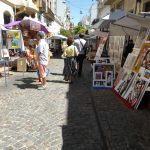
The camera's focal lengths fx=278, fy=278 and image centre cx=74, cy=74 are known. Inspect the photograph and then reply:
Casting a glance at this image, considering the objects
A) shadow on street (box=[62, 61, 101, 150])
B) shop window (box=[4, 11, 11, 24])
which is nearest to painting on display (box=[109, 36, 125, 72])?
shadow on street (box=[62, 61, 101, 150])

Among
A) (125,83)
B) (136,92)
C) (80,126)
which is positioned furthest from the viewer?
(125,83)

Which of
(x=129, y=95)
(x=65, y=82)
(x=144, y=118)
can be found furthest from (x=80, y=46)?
(x=144, y=118)

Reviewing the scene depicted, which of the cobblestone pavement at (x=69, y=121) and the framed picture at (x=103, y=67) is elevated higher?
the framed picture at (x=103, y=67)

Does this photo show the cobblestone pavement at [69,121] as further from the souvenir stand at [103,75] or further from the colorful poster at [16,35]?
the colorful poster at [16,35]

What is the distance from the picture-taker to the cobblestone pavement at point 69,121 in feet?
15.7

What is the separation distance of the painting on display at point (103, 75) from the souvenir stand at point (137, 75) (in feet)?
2.44

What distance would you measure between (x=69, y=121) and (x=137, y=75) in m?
2.13

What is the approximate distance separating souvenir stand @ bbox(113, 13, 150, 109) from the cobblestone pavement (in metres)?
0.27

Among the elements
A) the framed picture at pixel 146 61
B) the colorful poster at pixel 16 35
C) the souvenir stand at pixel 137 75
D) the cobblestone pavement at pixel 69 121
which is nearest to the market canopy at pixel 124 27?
the souvenir stand at pixel 137 75

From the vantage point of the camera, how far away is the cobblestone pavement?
4.79 meters

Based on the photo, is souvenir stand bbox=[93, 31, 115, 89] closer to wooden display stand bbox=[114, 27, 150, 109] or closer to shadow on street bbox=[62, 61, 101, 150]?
wooden display stand bbox=[114, 27, 150, 109]

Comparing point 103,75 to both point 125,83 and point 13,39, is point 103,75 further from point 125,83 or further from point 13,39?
point 13,39

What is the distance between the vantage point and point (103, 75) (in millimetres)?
9391

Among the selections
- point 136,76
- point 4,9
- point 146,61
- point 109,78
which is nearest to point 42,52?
point 109,78
